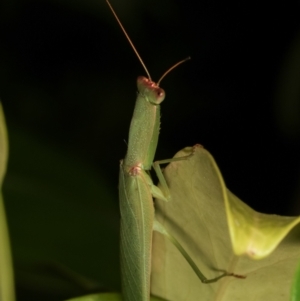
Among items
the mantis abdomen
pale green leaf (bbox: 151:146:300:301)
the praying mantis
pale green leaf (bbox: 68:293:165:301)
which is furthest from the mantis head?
pale green leaf (bbox: 68:293:165:301)

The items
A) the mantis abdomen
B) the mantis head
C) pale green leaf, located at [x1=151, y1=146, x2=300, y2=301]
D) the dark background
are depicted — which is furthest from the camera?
the dark background

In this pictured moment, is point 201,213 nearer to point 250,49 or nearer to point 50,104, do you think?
point 250,49

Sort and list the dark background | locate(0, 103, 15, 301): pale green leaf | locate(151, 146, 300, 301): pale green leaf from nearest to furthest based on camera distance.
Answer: locate(151, 146, 300, 301): pale green leaf → locate(0, 103, 15, 301): pale green leaf → the dark background


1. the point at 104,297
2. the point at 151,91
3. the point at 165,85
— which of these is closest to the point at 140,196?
the point at 151,91

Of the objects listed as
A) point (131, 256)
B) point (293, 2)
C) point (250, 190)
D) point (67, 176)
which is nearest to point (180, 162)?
point (131, 256)

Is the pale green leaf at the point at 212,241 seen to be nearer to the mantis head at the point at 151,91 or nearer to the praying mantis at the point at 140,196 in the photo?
the praying mantis at the point at 140,196

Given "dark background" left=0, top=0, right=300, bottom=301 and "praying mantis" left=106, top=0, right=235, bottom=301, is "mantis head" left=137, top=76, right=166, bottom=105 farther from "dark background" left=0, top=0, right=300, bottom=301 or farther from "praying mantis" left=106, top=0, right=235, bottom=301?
"dark background" left=0, top=0, right=300, bottom=301

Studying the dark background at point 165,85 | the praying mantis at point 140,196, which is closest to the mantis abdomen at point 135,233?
the praying mantis at point 140,196

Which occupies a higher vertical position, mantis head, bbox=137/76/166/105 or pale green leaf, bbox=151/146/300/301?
mantis head, bbox=137/76/166/105
